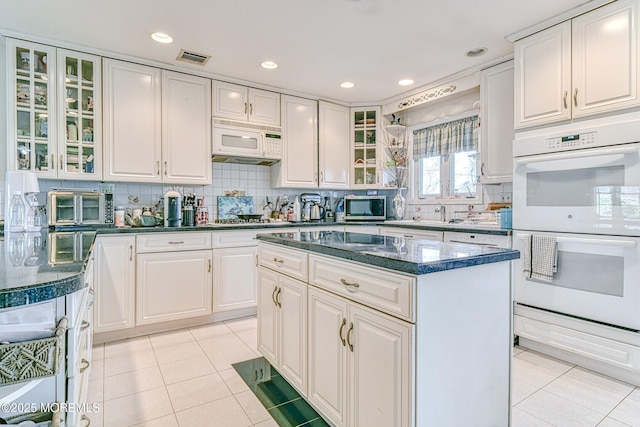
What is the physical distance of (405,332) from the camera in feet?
4.13

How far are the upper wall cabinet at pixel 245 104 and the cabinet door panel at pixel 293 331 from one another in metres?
2.22

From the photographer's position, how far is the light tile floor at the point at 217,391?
6.01 ft

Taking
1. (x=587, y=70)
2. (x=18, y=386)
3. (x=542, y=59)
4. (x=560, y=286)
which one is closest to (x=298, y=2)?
(x=542, y=59)

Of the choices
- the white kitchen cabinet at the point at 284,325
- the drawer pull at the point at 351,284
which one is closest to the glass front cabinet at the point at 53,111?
the white kitchen cabinet at the point at 284,325

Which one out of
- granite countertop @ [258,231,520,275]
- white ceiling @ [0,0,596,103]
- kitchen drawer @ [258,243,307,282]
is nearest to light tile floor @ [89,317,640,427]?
kitchen drawer @ [258,243,307,282]

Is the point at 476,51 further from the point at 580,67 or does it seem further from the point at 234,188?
the point at 234,188

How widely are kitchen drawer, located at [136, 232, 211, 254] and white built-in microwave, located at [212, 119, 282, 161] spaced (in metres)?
0.91

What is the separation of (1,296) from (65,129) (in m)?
2.72

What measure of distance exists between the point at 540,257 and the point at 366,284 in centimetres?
177

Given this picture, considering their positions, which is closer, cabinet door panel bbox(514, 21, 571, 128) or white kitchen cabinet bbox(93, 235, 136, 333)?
cabinet door panel bbox(514, 21, 571, 128)

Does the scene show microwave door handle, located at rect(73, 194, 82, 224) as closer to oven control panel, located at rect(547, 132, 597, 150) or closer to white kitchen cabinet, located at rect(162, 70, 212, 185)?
white kitchen cabinet, located at rect(162, 70, 212, 185)

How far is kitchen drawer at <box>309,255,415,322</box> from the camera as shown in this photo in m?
1.27

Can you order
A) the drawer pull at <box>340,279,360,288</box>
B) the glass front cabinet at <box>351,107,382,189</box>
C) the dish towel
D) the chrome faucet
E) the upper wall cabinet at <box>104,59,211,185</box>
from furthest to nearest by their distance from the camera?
the glass front cabinet at <box>351,107,382,189</box>
the chrome faucet
the upper wall cabinet at <box>104,59,211,185</box>
the dish towel
the drawer pull at <box>340,279,360,288</box>

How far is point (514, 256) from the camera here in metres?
1.52
